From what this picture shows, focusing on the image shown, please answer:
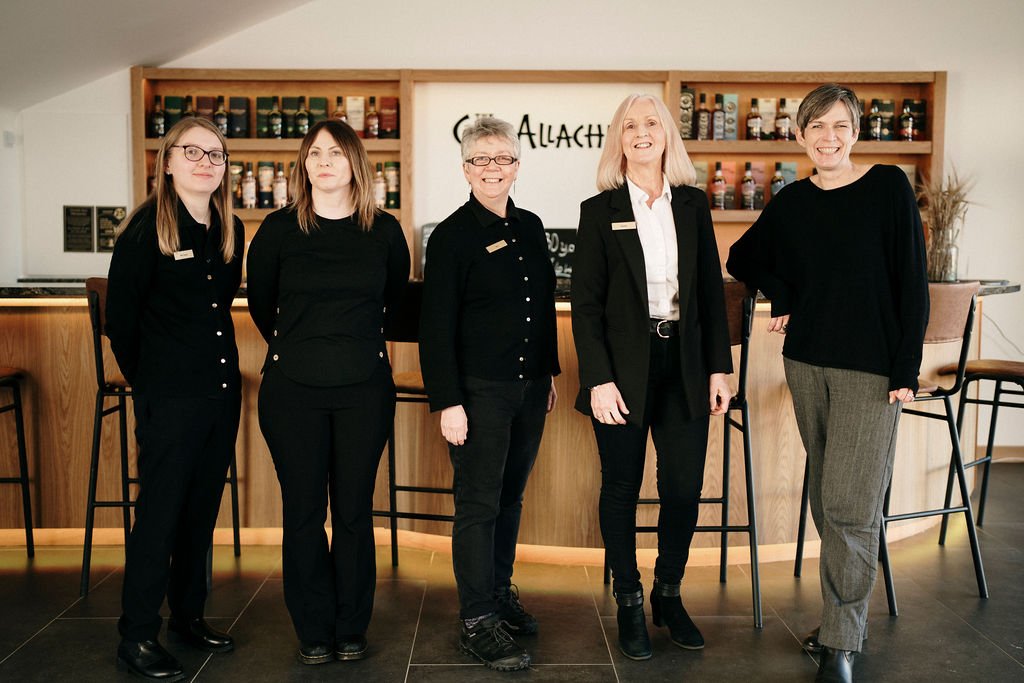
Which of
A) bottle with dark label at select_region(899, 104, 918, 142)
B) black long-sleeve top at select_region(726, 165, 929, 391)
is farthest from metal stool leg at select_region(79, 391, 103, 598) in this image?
bottle with dark label at select_region(899, 104, 918, 142)

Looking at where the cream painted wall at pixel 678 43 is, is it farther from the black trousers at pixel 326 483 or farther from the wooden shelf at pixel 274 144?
the black trousers at pixel 326 483

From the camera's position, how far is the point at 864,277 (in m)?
2.14

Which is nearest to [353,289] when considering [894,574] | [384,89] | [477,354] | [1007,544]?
[477,354]

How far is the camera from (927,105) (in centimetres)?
504

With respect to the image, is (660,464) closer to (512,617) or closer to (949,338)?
(512,617)

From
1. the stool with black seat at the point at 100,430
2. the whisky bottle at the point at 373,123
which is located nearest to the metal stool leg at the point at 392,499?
the stool with black seat at the point at 100,430

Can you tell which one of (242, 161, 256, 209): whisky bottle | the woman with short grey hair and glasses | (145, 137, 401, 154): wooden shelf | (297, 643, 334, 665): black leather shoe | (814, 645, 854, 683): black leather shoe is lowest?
(297, 643, 334, 665): black leather shoe

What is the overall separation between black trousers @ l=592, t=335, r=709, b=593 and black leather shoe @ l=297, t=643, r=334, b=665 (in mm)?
801

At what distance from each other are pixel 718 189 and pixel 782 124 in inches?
19.9

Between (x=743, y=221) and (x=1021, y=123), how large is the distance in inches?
67.5

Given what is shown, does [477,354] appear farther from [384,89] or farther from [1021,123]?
[1021,123]

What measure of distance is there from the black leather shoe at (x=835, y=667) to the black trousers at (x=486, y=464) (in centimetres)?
86

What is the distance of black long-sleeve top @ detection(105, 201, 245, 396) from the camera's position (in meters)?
2.18

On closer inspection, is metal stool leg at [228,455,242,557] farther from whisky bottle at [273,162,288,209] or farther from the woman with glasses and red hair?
whisky bottle at [273,162,288,209]
